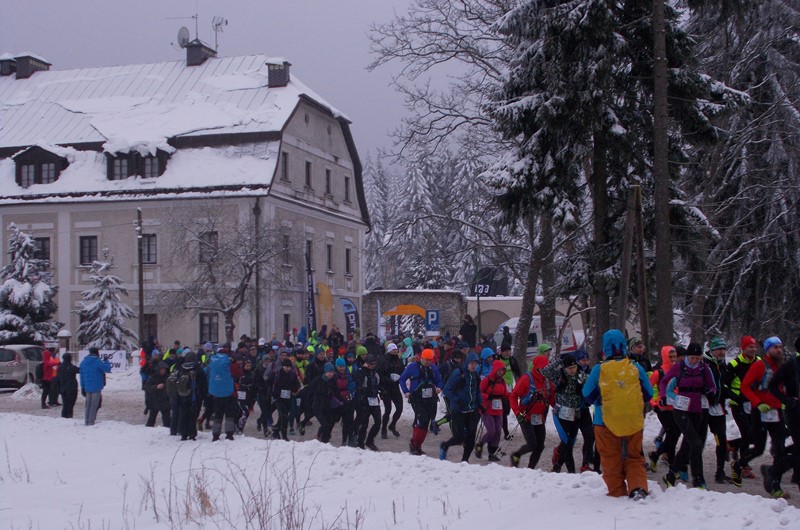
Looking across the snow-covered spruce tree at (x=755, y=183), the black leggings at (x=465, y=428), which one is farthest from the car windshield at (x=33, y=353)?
the snow-covered spruce tree at (x=755, y=183)

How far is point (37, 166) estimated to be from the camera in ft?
147

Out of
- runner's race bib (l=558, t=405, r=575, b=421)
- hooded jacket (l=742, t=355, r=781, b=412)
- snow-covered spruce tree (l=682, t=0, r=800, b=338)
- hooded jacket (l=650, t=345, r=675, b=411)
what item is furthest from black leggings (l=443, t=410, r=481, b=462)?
snow-covered spruce tree (l=682, t=0, r=800, b=338)

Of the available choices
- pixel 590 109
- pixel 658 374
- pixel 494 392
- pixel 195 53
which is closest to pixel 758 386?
pixel 658 374

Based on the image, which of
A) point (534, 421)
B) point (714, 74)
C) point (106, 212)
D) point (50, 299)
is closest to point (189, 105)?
point (106, 212)

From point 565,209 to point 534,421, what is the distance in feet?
21.3

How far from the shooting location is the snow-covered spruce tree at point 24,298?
3694cm

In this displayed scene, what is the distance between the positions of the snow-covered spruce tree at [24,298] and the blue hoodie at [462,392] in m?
28.1

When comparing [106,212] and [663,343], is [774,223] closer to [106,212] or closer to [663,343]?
[663,343]

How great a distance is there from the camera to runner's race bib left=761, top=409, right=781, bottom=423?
1077 cm

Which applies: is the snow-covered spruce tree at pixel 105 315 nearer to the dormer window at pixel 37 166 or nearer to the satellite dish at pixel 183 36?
the dormer window at pixel 37 166

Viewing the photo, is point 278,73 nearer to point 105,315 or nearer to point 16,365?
point 105,315

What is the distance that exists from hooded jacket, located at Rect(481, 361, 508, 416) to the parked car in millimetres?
21139

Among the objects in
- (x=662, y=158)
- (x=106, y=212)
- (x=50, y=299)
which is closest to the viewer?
(x=662, y=158)

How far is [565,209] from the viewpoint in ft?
58.5
